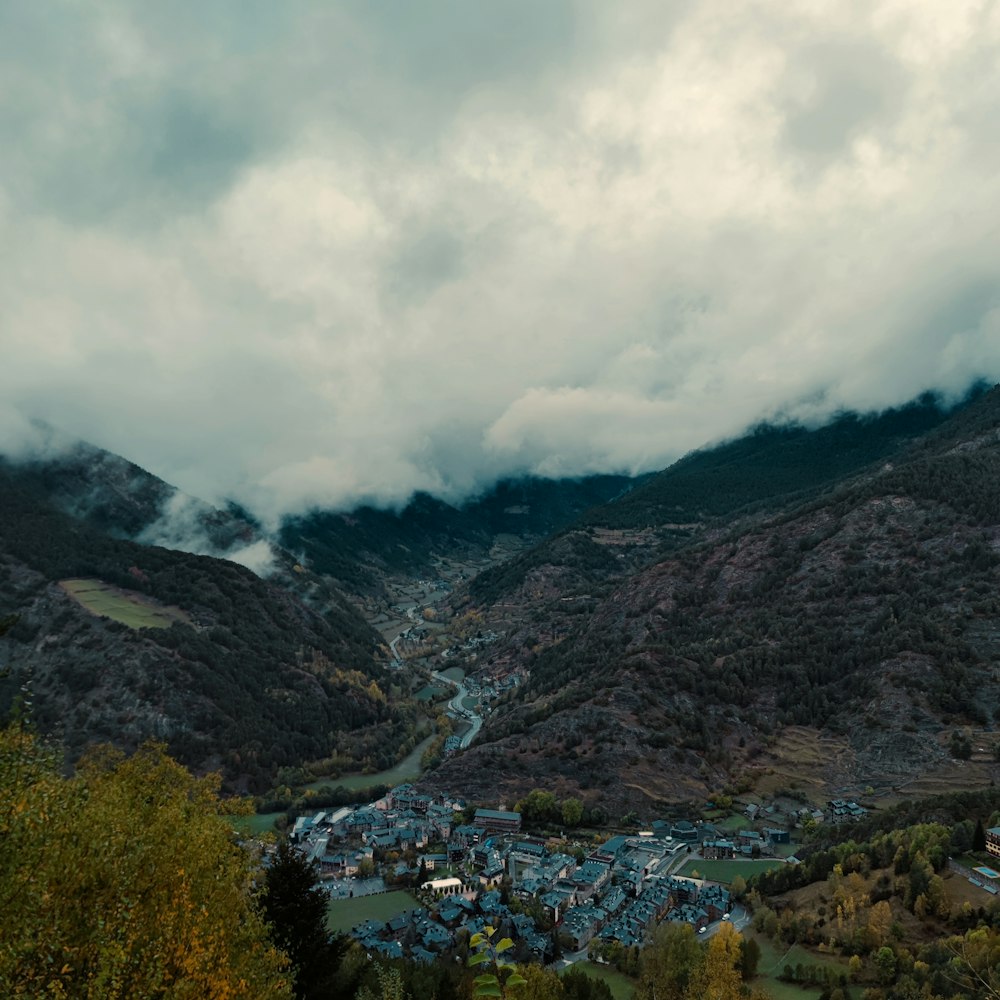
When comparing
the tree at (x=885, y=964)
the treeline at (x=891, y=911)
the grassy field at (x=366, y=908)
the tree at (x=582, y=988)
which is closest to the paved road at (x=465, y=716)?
the grassy field at (x=366, y=908)

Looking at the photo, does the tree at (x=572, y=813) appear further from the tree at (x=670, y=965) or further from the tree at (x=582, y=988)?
the tree at (x=582, y=988)

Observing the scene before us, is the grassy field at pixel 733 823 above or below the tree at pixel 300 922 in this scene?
below

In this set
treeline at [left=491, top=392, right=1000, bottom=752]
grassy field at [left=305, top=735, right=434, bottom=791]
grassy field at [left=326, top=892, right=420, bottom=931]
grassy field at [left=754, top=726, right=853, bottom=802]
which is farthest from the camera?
grassy field at [left=305, top=735, right=434, bottom=791]

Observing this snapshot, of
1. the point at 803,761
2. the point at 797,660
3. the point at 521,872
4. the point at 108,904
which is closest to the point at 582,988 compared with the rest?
the point at 521,872

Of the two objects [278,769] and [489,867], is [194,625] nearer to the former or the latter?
[278,769]

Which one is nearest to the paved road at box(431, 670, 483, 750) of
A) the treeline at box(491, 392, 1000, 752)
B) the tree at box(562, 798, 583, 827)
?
the treeline at box(491, 392, 1000, 752)

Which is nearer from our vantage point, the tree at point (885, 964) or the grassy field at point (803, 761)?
the tree at point (885, 964)

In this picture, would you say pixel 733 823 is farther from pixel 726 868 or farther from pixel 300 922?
pixel 300 922

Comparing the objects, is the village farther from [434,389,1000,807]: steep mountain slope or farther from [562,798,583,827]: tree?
[434,389,1000,807]: steep mountain slope
